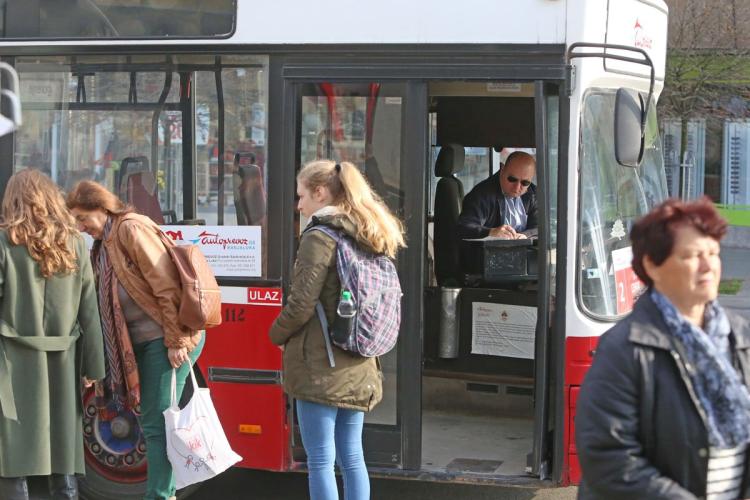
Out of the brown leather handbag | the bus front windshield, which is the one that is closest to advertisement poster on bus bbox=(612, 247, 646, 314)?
the bus front windshield

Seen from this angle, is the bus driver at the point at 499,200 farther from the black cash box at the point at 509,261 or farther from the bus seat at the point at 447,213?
the black cash box at the point at 509,261

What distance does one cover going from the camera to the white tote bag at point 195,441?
474cm

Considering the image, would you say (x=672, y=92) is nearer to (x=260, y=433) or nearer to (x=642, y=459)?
(x=260, y=433)

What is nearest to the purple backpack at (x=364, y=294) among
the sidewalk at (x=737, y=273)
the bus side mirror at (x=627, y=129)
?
the bus side mirror at (x=627, y=129)

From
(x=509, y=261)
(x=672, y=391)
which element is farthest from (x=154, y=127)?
(x=672, y=391)

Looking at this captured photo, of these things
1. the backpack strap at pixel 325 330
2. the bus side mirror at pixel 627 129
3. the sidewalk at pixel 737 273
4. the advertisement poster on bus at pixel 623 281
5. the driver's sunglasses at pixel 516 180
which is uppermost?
the bus side mirror at pixel 627 129

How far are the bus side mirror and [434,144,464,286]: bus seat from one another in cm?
→ 166

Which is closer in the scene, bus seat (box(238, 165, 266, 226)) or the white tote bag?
the white tote bag

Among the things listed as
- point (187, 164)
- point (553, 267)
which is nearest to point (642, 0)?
point (553, 267)

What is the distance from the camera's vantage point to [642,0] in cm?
545

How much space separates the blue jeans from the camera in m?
4.49

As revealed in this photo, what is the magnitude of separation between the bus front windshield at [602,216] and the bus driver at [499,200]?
3.59 ft

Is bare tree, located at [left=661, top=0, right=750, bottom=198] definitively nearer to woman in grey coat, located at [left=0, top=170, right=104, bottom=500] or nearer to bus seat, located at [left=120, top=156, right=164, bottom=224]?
bus seat, located at [left=120, top=156, right=164, bottom=224]

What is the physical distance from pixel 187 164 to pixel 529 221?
2.32m
